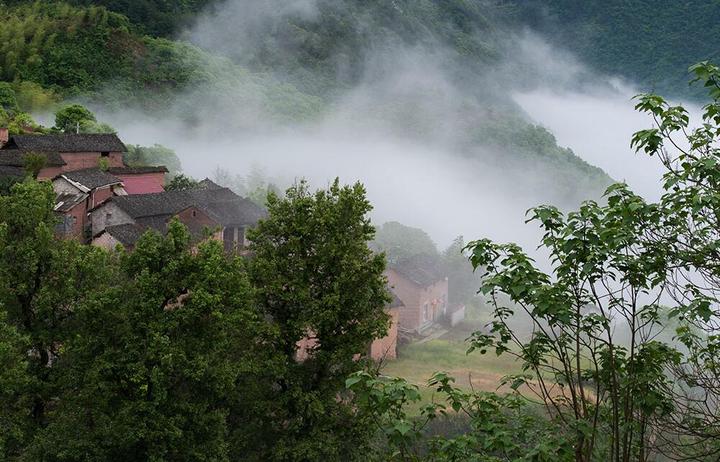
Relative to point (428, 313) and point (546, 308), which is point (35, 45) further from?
point (546, 308)

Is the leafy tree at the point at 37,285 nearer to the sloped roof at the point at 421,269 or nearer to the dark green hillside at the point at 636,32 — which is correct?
the sloped roof at the point at 421,269

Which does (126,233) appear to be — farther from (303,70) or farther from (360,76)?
(360,76)

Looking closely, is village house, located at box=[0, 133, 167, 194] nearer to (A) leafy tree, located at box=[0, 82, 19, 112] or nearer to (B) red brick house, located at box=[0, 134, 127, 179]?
(B) red brick house, located at box=[0, 134, 127, 179]

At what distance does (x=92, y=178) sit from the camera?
27344 millimetres

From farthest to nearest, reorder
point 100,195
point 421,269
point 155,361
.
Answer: point 421,269, point 100,195, point 155,361

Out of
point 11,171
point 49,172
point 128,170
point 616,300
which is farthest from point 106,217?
point 616,300

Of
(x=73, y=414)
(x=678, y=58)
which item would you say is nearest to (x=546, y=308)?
(x=73, y=414)

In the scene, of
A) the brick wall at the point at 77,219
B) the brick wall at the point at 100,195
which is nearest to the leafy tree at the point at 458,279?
the brick wall at the point at 100,195

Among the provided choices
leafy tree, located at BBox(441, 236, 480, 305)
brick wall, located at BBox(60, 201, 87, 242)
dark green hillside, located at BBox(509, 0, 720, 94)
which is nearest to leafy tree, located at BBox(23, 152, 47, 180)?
brick wall, located at BBox(60, 201, 87, 242)

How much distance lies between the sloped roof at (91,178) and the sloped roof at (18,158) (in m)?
0.76

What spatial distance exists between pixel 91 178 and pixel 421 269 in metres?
16.4

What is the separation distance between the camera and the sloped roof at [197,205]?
25141 millimetres

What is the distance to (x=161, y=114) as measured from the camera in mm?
60000

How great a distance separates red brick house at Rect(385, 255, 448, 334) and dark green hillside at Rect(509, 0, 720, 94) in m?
40.9
